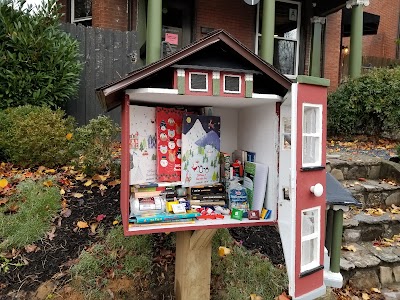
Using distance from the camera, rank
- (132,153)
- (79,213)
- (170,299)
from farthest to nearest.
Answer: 1. (79,213)
2. (170,299)
3. (132,153)

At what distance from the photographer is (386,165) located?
478cm

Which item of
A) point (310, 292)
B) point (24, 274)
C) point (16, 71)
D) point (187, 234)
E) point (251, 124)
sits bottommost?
point (24, 274)

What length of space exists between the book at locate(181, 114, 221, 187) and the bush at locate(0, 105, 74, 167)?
8.46 feet

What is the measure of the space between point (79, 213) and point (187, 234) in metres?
1.51

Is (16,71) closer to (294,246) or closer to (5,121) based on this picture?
(5,121)

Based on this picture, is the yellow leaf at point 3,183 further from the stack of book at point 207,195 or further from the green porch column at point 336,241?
the green porch column at point 336,241

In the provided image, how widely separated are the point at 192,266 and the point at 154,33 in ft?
15.8

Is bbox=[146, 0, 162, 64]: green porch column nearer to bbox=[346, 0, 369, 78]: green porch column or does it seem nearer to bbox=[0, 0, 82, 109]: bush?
bbox=[0, 0, 82, 109]: bush

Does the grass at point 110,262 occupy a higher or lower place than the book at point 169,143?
lower

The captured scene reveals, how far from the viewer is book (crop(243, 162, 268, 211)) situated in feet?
7.45

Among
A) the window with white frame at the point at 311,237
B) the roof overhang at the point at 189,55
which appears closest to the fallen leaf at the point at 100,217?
the roof overhang at the point at 189,55

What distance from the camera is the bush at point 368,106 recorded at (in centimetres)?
665

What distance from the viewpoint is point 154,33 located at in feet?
20.2

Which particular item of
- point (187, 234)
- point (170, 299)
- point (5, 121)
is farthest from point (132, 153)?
point (5, 121)
